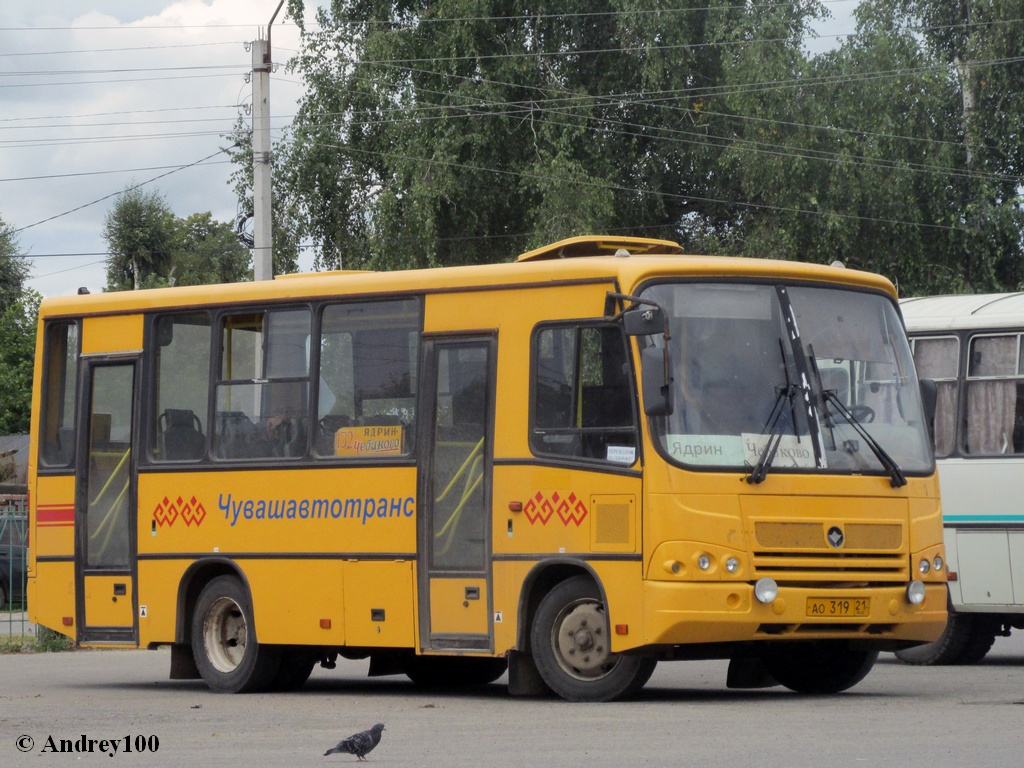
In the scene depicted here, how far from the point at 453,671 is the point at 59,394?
4.17 metres

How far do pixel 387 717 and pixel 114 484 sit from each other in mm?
4486

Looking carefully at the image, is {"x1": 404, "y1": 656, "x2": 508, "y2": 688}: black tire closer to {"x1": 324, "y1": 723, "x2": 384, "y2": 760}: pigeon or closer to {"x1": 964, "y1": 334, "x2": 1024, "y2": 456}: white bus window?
{"x1": 964, "y1": 334, "x2": 1024, "y2": 456}: white bus window

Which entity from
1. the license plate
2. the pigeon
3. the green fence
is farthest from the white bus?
the green fence

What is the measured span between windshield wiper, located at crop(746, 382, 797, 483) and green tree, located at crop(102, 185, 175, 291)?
61.8m

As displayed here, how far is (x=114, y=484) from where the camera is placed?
1574 centimetres

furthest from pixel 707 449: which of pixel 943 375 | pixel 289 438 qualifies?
pixel 943 375

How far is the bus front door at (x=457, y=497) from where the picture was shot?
1317cm

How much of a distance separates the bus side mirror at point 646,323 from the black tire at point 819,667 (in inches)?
110

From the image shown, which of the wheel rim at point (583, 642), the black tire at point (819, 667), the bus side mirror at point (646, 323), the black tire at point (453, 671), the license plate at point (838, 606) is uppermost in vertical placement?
the bus side mirror at point (646, 323)

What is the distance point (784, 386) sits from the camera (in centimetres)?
1260

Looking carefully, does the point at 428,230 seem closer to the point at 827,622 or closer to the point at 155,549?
the point at 155,549

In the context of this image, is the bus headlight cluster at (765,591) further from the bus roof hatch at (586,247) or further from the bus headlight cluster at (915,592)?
the bus roof hatch at (586,247)

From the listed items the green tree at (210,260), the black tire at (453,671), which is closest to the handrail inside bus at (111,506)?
the black tire at (453,671)

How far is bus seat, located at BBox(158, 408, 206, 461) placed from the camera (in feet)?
50.0
